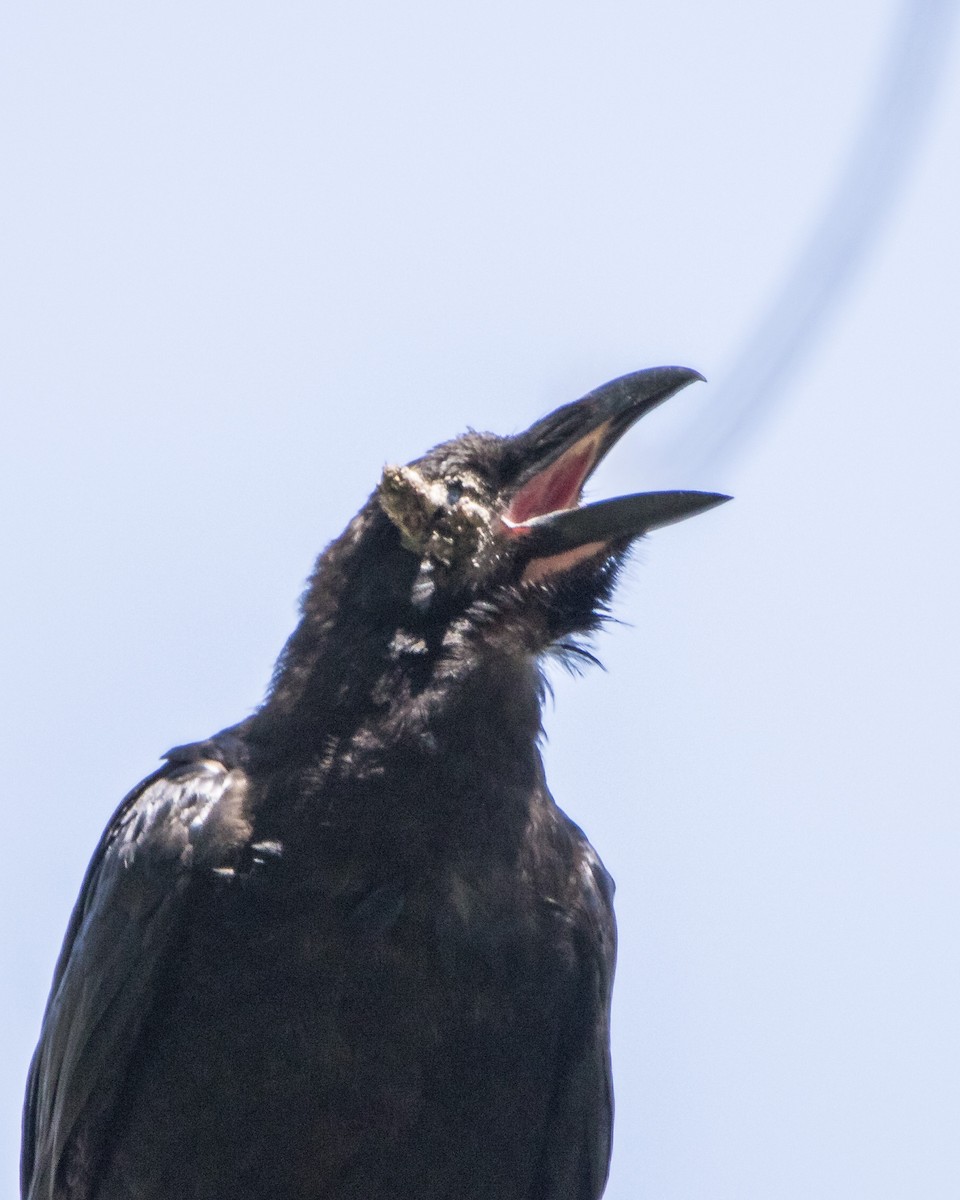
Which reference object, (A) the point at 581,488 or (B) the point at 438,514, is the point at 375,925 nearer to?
(B) the point at 438,514

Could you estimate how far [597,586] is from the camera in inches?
166

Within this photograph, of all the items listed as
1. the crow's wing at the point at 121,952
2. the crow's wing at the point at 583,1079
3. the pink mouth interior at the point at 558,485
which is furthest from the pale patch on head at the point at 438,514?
the crow's wing at the point at 583,1079

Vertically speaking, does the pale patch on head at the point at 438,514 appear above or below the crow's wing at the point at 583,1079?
above

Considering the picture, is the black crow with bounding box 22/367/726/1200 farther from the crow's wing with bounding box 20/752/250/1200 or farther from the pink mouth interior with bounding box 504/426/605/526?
the pink mouth interior with bounding box 504/426/605/526

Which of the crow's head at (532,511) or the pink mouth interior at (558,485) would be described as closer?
the crow's head at (532,511)

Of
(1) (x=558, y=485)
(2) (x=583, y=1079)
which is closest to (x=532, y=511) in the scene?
(1) (x=558, y=485)

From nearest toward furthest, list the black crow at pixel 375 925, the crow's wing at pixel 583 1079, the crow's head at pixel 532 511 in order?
the black crow at pixel 375 925
the crow's wing at pixel 583 1079
the crow's head at pixel 532 511

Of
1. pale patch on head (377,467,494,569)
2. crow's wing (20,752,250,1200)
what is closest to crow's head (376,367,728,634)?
pale patch on head (377,467,494,569)

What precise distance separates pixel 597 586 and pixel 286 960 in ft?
4.44

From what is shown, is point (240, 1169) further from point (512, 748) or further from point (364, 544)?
point (364, 544)

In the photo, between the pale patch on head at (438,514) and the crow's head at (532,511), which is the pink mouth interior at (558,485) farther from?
the pale patch on head at (438,514)

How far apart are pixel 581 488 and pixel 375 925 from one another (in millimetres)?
1530

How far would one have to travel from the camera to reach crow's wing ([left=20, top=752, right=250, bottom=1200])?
372 centimetres

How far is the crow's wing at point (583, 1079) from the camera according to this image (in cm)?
391
